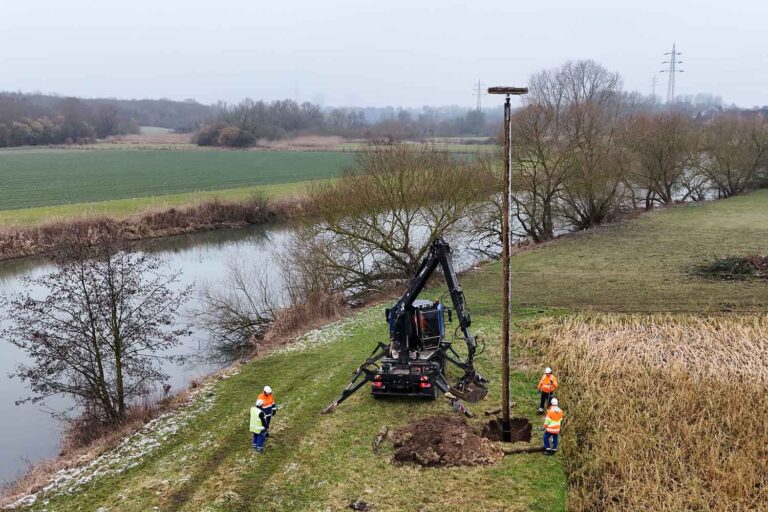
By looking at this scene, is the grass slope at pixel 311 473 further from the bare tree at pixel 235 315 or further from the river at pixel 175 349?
the bare tree at pixel 235 315

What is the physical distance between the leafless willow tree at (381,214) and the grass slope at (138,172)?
14547mm

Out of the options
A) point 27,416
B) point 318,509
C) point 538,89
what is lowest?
point 27,416

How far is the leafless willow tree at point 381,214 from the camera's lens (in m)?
28.5

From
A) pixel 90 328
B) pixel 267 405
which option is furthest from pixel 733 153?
pixel 90 328

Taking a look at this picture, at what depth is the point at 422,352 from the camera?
16188mm

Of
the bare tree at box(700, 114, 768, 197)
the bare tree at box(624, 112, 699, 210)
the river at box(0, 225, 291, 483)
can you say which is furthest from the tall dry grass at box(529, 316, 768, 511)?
the bare tree at box(700, 114, 768, 197)

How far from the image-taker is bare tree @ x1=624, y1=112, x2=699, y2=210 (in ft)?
157

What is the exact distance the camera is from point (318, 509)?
37.4ft

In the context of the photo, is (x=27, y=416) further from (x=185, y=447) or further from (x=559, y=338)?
(x=559, y=338)

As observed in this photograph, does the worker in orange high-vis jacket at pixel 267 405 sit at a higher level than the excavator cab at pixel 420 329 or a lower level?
→ lower

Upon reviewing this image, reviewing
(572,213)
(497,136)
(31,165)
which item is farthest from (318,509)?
(31,165)

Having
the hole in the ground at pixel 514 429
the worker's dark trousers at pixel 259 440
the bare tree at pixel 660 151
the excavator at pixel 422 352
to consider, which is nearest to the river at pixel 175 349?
the worker's dark trousers at pixel 259 440

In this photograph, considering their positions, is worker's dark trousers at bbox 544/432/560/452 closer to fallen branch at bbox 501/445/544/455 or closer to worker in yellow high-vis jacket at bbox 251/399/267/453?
fallen branch at bbox 501/445/544/455

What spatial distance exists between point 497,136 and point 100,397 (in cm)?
3118
